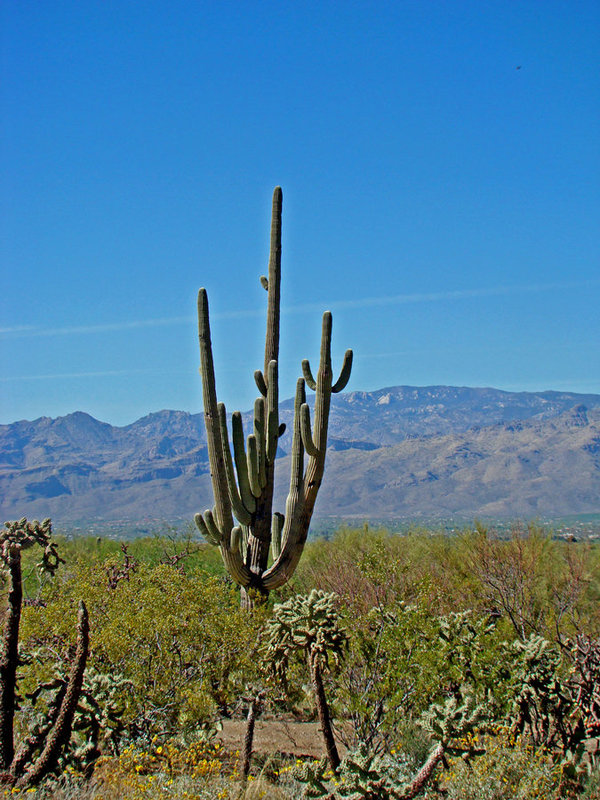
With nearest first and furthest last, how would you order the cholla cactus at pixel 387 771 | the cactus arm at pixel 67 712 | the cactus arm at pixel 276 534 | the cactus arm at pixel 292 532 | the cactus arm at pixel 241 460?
1. the cactus arm at pixel 67 712
2. the cholla cactus at pixel 387 771
3. the cactus arm at pixel 241 460
4. the cactus arm at pixel 292 532
5. the cactus arm at pixel 276 534

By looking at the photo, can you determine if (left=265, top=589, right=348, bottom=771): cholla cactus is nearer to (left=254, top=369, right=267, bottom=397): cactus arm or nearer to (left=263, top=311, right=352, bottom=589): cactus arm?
(left=263, top=311, right=352, bottom=589): cactus arm

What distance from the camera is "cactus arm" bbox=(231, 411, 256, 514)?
12.0m

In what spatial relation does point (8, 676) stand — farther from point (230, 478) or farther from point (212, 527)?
point (230, 478)

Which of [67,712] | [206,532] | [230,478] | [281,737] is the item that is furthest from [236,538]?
[67,712]

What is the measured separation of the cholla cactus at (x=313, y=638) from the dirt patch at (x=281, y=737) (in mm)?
3640

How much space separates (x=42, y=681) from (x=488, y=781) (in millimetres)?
5592

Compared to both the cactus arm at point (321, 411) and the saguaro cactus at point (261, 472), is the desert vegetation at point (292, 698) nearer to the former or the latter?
the saguaro cactus at point (261, 472)

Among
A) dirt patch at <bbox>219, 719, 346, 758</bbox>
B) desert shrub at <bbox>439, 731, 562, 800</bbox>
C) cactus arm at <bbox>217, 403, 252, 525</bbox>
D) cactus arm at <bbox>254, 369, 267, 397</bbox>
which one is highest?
cactus arm at <bbox>254, 369, 267, 397</bbox>

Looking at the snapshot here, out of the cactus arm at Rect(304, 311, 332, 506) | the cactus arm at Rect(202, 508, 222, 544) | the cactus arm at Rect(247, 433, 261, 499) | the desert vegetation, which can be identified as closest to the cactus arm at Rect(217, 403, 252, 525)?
the cactus arm at Rect(247, 433, 261, 499)

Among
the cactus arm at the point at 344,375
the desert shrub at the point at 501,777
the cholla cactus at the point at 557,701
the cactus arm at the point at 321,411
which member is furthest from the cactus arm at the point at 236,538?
the desert shrub at the point at 501,777

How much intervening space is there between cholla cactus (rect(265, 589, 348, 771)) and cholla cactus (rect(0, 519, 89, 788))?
228 cm

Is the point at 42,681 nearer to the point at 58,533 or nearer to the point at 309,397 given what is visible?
the point at 309,397

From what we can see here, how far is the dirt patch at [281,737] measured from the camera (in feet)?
40.0

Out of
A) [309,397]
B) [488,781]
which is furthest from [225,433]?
[488,781]
